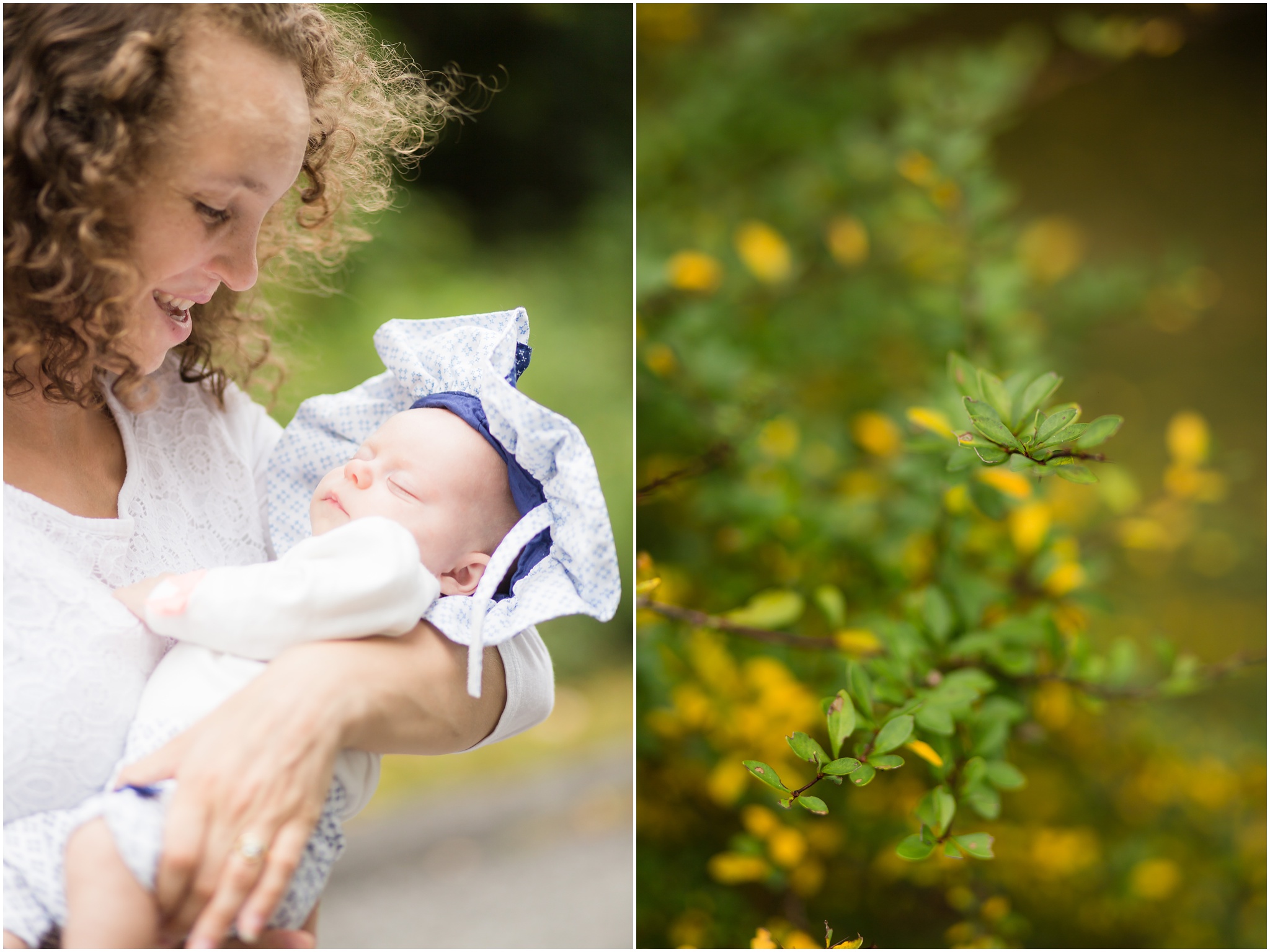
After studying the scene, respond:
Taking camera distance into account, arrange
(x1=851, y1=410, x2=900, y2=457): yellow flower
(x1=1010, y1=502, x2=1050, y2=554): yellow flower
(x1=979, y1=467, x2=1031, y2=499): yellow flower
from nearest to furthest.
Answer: (x1=979, y1=467, x2=1031, y2=499): yellow flower, (x1=1010, y1=502, x2=1050, y2=554): yellow flower, (x1=851, y1=410, x2=900, y2=457): yellow flower

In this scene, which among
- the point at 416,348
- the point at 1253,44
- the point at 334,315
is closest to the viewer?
the point at 416,348

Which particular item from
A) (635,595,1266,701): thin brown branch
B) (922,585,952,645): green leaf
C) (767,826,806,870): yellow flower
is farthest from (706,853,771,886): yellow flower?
(922,585,952,645): green leaf

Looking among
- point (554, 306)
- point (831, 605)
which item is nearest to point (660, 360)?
point (831, 605)

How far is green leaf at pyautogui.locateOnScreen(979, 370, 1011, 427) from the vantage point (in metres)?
0.75

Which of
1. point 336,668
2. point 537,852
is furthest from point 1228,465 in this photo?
point 537,852

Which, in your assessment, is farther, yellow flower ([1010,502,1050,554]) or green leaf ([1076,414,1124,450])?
yellow flower ([1010,502,1050,554])

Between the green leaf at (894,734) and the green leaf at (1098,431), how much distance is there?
277mm

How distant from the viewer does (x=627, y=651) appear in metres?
2.46

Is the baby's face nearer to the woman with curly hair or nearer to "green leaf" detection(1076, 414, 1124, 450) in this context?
the woman with curly hair

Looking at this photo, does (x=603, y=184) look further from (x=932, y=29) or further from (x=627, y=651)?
(x=627, y=651)

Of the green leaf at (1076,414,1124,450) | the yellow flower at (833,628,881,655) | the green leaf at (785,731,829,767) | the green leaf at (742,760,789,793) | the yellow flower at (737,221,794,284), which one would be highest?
the yellow flower at (737,221,794,284)

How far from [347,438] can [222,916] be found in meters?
0.41

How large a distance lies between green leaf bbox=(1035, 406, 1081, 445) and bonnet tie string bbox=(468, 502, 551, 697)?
410 mm

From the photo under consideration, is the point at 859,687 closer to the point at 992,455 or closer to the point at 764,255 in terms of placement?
the point at 992,455
